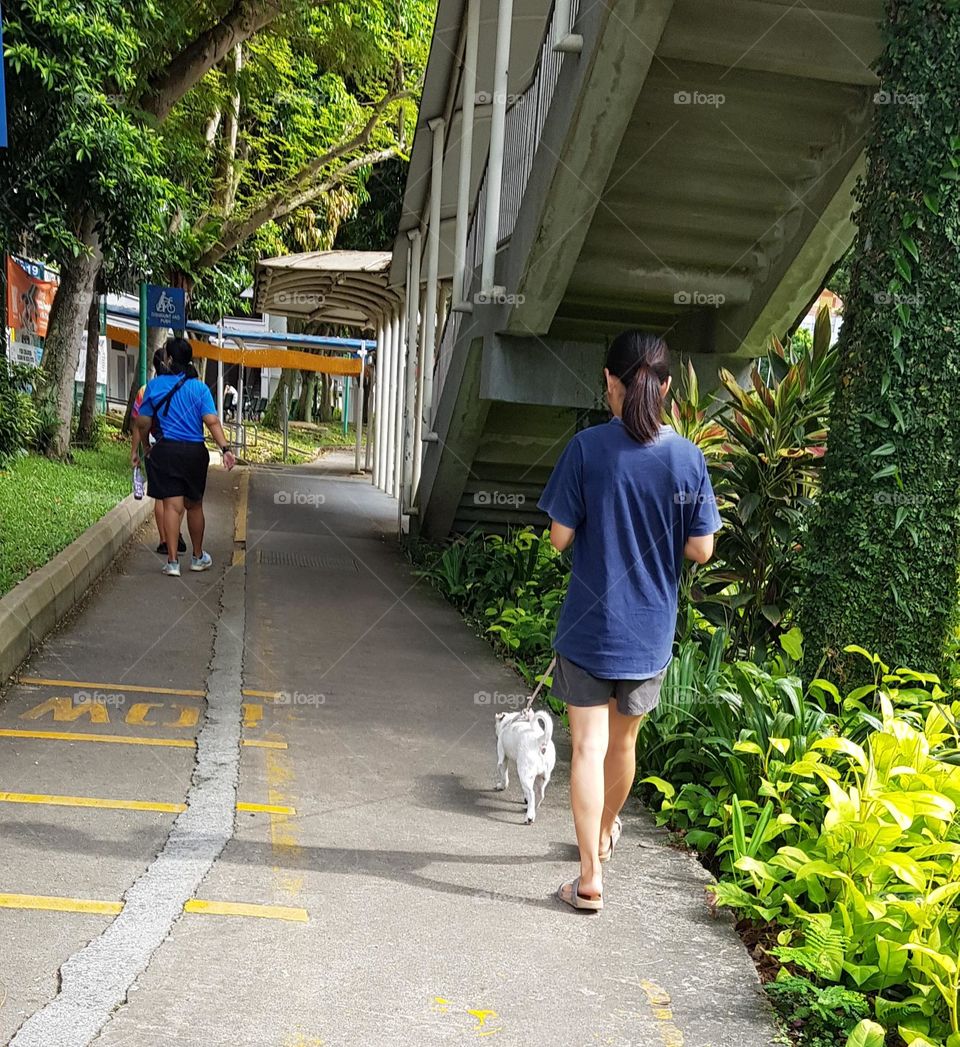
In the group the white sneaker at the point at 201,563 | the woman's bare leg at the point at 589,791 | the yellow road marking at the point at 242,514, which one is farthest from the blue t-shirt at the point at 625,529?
the yellow road marking at the point at 242,514

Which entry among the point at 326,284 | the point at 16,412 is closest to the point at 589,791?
the point at 16,412

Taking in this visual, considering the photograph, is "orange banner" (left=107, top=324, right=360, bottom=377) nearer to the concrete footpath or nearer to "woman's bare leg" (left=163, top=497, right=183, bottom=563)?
"woman's bare leg" (left=163, top=497, right=183, bottom=563)

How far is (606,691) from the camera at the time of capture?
3777 millimetres

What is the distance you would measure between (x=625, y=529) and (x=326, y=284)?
1376cm

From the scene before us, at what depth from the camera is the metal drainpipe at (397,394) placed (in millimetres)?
17047

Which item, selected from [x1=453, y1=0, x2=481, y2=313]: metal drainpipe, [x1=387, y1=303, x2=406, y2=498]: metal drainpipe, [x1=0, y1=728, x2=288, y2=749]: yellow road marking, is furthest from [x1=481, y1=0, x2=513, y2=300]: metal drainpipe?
[x1=387, y1=303, x2=406, y2=498]: metal drainpipe

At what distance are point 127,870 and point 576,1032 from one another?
1.68 metres

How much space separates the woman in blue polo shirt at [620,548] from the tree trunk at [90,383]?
16.9 m

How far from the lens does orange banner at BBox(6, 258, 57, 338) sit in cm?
1484

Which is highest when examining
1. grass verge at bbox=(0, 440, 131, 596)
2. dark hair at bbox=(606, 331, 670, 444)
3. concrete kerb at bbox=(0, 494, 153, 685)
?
dark hair at bbox=(606, 331, 670, 444)

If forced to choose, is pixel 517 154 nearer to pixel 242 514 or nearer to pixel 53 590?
pixel 53 590

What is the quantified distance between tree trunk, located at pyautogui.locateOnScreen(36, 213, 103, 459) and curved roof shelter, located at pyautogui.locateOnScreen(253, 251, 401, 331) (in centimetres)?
233

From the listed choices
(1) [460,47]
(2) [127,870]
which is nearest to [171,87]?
(1) [460,47]

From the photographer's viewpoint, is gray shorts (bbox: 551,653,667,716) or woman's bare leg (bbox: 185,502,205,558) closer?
gray shorts (bbox: 551,653,667,716)
